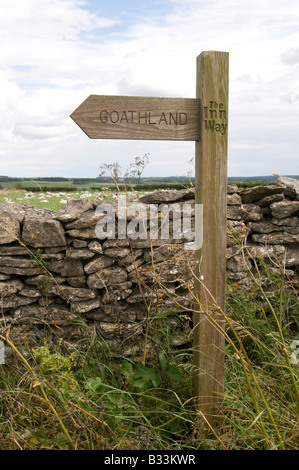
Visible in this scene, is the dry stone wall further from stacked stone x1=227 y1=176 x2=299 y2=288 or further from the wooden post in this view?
the wooden post

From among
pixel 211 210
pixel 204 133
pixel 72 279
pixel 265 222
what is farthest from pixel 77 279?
pixel 265 222

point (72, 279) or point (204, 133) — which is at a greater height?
point (204, 133)

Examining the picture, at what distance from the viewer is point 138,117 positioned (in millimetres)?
2859

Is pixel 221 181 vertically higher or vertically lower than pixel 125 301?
higher

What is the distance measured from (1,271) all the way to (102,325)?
1067mm

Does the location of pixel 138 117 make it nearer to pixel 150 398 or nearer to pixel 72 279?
pixel 72 279

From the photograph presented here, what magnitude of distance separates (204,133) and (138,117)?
0.47 m

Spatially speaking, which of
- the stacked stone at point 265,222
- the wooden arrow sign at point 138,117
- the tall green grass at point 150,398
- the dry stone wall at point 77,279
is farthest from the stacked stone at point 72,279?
the wooden arrow sign at point 138,117

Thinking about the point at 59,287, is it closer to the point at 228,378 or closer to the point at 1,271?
the point at 1,271

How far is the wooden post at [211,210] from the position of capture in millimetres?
2859

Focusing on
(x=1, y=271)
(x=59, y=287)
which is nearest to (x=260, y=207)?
(x=59, y=287)

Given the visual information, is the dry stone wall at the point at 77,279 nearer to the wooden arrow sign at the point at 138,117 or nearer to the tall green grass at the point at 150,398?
the tall green grass at the point at 150,398

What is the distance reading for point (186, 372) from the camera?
3.53 meters

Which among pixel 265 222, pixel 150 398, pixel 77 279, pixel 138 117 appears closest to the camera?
pixel 138 117
